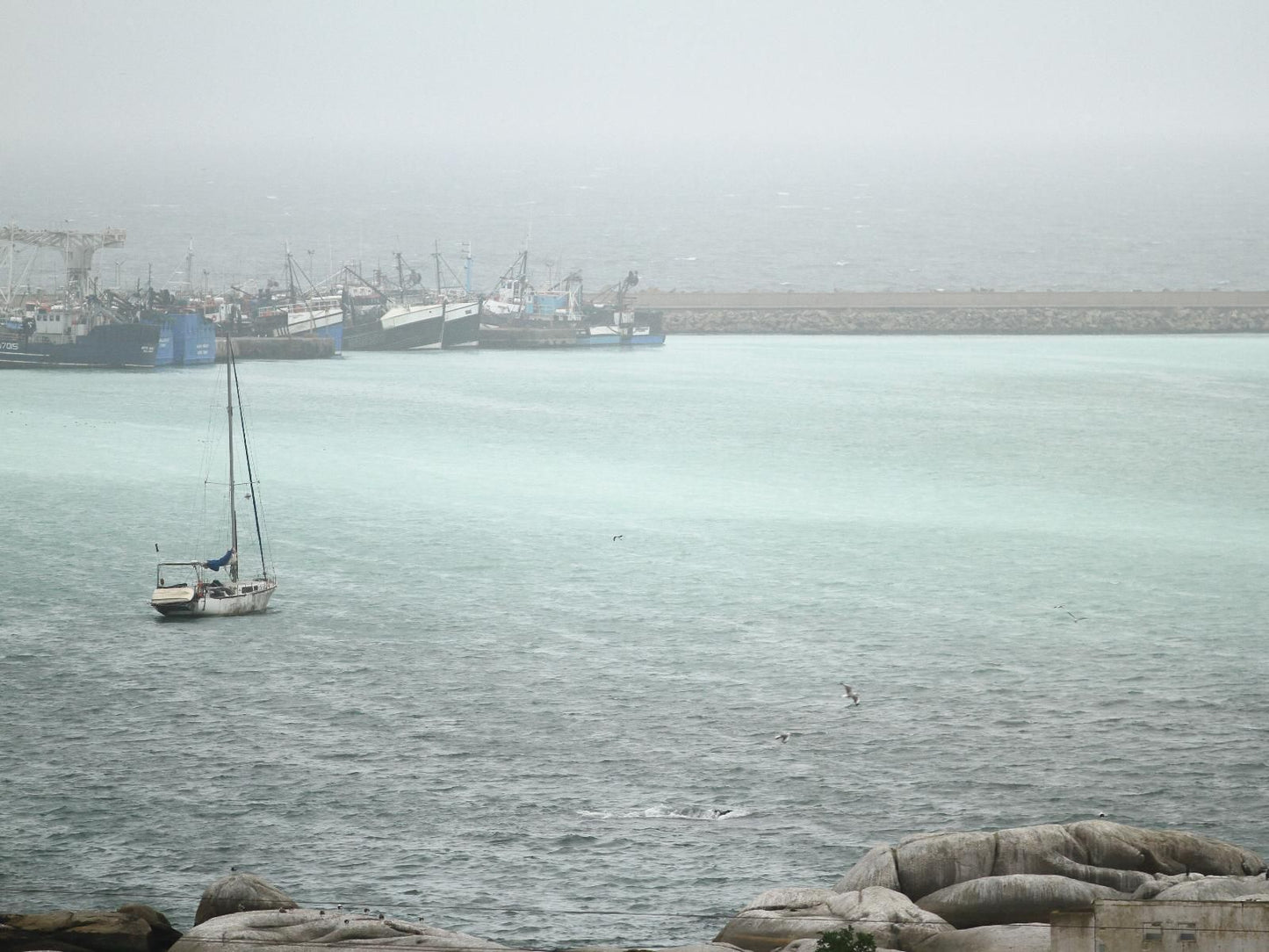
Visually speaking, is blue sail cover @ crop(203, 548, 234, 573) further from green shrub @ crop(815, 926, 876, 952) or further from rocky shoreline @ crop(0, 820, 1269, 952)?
green shrub @ crop(815, 926, 876, 952)

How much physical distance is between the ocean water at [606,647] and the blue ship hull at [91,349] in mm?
717

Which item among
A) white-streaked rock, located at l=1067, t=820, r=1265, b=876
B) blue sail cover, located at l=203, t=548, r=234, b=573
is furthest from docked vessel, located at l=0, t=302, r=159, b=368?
white-streaked rock, located at l=1067, t=820, r=1265, b=876

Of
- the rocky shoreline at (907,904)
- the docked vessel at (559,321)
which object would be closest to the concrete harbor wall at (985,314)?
the docked vessel at (559,321)

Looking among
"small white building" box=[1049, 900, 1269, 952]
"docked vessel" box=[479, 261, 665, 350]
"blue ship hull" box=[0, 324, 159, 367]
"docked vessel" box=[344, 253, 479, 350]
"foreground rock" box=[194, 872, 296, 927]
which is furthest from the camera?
"docked vessel" box=[479, 261, 665, 350]

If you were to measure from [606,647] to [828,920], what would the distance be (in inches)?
289

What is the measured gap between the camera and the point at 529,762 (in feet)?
43.0

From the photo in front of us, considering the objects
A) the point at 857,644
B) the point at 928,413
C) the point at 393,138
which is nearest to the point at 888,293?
the point at 928,413

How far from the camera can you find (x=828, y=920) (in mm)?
9359

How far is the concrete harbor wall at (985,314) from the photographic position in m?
41.8

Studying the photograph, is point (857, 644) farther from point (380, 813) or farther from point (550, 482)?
point (550, 482)

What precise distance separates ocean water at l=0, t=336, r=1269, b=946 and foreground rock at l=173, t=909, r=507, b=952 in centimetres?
99

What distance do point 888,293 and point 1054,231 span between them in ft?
84.4

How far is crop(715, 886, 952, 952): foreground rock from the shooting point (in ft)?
30.2

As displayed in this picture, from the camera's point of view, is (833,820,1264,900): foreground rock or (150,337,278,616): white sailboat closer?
(833,820,1264,900): foreground rock
